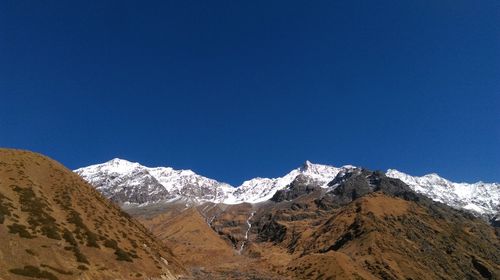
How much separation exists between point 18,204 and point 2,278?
3101cm

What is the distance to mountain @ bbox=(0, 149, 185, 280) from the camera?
56656 mm

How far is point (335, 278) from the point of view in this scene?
A: 15350 centimetres

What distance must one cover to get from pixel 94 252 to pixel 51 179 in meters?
35.3

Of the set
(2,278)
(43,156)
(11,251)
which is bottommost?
(2,278)

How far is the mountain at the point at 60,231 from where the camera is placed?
5666 centimetres

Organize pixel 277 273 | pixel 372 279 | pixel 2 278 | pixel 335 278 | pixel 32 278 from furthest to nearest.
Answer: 1. pixel 277 273
2. pixel 372 279
3. pixel 335 278
4. pixel 32 278
5. pixel 2 278

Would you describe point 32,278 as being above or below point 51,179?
below

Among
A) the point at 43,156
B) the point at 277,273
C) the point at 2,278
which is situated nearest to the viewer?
the point at 2,278

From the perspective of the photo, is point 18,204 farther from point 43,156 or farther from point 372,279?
point 372,279

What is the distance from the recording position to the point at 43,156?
113125 millimetres

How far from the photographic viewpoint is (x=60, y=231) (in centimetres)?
7194

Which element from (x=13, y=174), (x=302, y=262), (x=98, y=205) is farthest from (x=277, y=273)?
(x=13, y=174)

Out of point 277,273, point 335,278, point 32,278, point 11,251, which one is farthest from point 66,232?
point 277,273

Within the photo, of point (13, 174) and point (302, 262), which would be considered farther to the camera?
point (302, 262)
